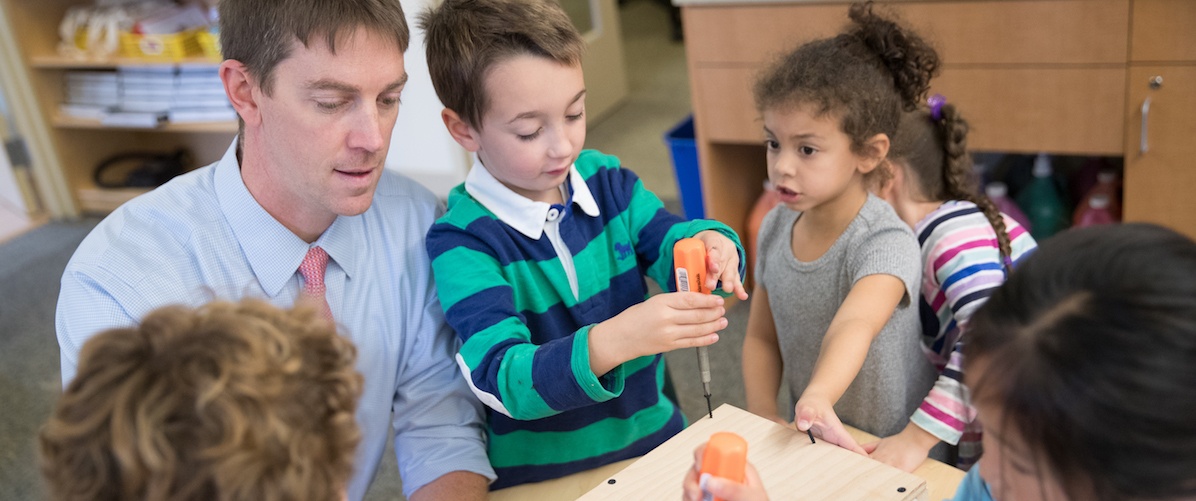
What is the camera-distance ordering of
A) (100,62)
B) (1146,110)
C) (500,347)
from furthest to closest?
(100,62), (1146,110), (500,347)

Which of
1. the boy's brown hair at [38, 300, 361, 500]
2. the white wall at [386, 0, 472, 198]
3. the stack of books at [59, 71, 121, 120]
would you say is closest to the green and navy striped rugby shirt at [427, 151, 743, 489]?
the boy's brown hair at [38, 300, 361, 500]

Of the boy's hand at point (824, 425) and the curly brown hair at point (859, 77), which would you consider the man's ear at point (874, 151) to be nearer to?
the curly brown hair at point (859, 77)

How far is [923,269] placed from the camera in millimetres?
1393

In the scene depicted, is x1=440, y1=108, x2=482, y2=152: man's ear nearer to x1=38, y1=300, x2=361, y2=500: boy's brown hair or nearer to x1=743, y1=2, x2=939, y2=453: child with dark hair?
x1=743, y1=2, x2=939, y2=453: child with dark hair

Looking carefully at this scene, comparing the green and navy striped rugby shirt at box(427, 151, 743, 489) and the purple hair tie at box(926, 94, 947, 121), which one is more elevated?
the purple hair tie at box(926, 94, 947, 121)

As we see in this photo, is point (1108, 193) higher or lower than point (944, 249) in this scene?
lower

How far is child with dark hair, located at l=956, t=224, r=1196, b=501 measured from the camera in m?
0.65

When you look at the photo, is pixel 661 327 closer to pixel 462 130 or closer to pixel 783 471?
pixel 783 471

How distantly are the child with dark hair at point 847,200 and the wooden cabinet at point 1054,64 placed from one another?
17.0 inches

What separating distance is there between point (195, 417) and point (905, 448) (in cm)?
84

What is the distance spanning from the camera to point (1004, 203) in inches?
94.7

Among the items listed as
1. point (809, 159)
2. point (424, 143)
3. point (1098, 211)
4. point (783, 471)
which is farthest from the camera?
point (424, 143)

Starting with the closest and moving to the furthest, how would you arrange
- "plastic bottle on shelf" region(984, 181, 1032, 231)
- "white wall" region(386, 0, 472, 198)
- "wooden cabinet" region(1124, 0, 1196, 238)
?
"wooden cabinet" region(1124, 0, 1196, 238), "plastic bottle on shelf" region(984, 181, 1032, 231), "white wall" region(386, 0, 472, 198)

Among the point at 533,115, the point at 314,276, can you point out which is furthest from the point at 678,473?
the point at 314,276
